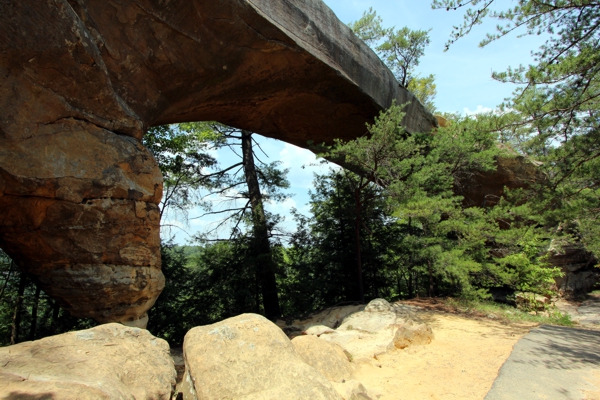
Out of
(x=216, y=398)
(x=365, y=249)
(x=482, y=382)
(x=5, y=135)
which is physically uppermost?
(x=5, y=135)

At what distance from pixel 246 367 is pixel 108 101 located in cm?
410

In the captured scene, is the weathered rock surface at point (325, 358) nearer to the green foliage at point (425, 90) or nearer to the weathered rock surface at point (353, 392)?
the weathered rock surface at point (353, 392)

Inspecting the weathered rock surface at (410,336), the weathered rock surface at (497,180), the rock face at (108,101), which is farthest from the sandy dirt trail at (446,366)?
the weathered rock surface at (497,180)

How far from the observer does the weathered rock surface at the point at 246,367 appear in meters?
2.88

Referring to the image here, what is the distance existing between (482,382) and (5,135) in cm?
612

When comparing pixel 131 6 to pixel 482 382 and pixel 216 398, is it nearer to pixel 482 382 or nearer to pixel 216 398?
pixel 216 398

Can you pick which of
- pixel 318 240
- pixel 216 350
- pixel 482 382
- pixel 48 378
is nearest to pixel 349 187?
pixel 318 240

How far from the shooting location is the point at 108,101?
4.91 m

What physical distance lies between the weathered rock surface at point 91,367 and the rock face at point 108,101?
1.83 metres

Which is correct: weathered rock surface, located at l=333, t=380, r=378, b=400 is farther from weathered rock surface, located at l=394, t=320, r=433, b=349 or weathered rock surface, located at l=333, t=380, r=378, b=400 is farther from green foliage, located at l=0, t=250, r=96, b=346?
green foliage, located at l=0, t=250, r=96, b=346

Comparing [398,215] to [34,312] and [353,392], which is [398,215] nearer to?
[353,392]

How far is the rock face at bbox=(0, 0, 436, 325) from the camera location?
13.6 ft

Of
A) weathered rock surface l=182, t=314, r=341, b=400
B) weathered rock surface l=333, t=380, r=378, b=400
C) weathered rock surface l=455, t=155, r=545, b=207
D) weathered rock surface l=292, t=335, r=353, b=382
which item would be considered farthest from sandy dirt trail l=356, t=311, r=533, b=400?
weathered rock surface l=455, t=155, r=545, b=207

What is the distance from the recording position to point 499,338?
5.48m
